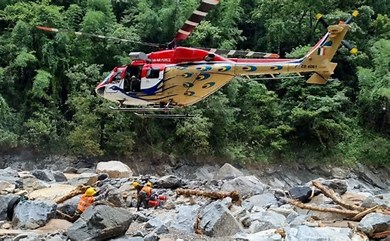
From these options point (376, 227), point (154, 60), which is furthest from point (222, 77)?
point (376, 227)

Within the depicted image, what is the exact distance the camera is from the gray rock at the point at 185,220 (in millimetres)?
9539

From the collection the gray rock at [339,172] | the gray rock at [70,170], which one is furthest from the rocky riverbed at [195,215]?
the gray rock at [339,172]

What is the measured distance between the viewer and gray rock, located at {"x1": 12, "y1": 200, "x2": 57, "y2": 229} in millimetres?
9383

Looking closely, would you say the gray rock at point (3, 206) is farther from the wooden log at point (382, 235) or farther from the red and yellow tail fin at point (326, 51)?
the wooden log at point (382, 235)

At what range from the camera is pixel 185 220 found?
984 cm

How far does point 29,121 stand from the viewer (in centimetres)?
2017

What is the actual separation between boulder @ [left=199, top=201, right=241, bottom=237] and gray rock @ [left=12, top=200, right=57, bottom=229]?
9.29 ft

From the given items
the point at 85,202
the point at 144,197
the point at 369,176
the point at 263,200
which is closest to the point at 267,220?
the point at 263,200

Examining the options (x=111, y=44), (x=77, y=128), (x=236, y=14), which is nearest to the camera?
(x=77, y=128)

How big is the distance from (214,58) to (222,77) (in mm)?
434

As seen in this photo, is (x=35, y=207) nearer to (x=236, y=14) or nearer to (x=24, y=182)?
(x=24, y=182)

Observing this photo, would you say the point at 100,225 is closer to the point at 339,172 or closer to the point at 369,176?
the point at 339,172

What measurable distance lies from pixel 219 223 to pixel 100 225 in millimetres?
2130

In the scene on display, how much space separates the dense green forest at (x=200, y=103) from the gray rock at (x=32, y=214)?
32.9ft
